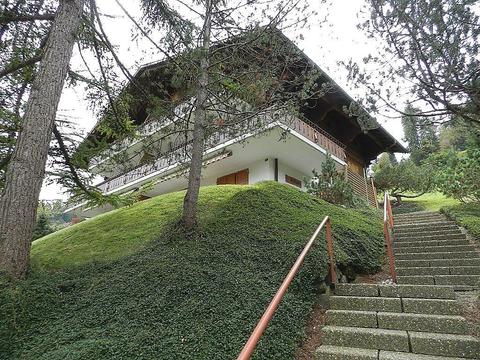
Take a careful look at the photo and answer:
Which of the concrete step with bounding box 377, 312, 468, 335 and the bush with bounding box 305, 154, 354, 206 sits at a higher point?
the bush with bounding box 305, 154, 354, 206

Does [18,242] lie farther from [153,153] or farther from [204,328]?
[153,153]

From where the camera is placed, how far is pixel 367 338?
11.6 feet

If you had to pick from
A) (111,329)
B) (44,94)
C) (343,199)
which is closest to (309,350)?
(111,329)

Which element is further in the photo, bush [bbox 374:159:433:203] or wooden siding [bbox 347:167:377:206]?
bush [bbox 374:159:433:203]

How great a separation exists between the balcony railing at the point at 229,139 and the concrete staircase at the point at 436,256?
3.76 meters

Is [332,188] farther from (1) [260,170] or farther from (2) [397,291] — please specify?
(2) [397,291]

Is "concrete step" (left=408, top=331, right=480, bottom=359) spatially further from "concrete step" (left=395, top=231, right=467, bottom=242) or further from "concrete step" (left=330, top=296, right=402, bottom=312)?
"concrete step" (left=395, top=231, right=467, bottom=242)

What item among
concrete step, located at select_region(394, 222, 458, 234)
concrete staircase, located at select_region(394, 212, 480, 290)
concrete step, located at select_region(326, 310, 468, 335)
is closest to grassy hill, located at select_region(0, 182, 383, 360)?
concrete step, located at select_region(326, 310, 468, 335)

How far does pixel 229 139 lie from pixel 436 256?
531cm

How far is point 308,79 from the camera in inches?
254

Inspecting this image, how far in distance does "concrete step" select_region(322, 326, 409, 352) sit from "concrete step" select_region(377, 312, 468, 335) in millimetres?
148

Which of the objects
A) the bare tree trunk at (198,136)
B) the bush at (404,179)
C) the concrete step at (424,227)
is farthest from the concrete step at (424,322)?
the bush at (404,179)

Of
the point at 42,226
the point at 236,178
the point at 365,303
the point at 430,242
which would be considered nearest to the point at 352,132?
the point at 236,178

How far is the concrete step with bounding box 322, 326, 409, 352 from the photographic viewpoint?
342cm
